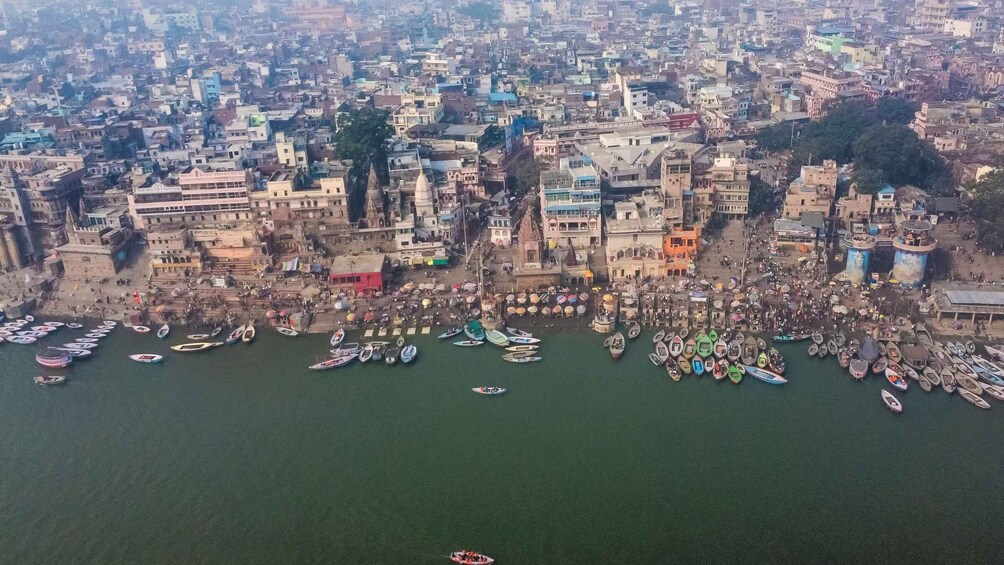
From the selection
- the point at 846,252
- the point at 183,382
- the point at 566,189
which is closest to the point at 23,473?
the point at 183,382

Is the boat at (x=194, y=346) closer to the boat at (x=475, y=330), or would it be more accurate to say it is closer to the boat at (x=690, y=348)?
the boat at (x=475, y=330)

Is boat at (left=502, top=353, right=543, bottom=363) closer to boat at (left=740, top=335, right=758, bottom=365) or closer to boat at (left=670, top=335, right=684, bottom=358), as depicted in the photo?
boat at (left=670, top=335, right=684, bottom=358)

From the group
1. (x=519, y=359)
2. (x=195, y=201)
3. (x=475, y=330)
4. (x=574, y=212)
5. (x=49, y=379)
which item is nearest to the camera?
(x=49, y=379)

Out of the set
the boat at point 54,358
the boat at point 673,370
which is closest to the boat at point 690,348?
the boat at point 673,370

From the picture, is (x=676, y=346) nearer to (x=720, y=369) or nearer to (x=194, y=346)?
(x=720, y=369)

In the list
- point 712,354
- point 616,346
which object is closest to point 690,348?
point 712,354

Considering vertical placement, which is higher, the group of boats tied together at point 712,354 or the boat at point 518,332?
the boat at point 518,332
